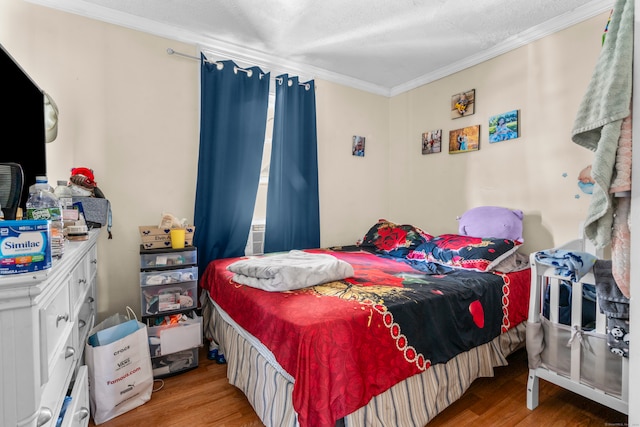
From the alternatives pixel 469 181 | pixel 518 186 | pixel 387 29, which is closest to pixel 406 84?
pixel 387 29

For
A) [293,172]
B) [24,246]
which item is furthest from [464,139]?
[24,246]

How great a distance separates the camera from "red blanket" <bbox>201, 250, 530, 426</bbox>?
1.20m

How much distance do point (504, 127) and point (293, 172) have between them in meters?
1.95

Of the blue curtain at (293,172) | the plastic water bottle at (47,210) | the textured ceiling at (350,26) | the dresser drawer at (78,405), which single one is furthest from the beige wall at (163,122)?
the plastic water bottle at (47,210)

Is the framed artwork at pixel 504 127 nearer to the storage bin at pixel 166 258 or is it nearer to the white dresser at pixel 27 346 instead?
the storage bin at pixel 166 258

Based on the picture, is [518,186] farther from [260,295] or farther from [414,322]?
[260,295]

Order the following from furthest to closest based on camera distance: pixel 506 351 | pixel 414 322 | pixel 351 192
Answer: pixel 351 192 → pixel 506 351 → pixel 414 322

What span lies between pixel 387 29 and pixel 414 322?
225cm

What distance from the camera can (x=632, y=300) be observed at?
2.13 feet

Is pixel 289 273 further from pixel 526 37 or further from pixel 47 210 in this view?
pixel 526 37

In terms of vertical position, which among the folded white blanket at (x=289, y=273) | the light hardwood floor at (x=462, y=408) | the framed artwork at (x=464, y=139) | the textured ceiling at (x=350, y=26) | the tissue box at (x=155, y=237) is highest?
the textured ceiling at (x=350, y=26)

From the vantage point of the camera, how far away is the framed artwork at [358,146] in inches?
140

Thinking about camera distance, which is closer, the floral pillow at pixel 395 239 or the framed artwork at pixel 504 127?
the framed artwork at pixel 504 127

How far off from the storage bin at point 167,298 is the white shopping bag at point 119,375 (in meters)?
0.18
